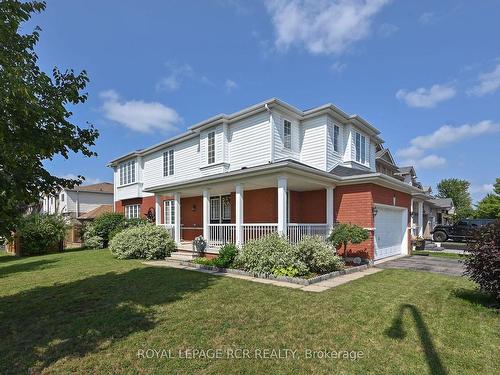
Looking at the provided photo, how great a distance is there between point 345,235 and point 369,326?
6263 millimetres

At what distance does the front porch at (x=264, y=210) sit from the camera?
11897mm

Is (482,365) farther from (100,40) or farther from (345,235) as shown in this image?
(100,40)

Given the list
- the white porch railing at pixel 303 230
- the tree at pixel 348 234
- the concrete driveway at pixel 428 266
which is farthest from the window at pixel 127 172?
the concrete driveway at pixel 428 266

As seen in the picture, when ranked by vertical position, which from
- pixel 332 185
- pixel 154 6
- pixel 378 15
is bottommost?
pixel 332 185

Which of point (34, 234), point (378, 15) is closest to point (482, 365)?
point (378, 15)

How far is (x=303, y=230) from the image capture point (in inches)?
494

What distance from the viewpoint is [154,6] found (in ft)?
31.5

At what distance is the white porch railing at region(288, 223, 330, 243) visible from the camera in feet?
39.2

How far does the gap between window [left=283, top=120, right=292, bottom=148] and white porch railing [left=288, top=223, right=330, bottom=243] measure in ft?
14.7

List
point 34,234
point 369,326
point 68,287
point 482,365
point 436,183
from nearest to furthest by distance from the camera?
1. point 482,365
2. point 369,326
3. point 68,287
4. point 34,234
5. point 436,183

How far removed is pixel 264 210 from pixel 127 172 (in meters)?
15.0

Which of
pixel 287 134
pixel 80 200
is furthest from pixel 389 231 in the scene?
pixel 80 200

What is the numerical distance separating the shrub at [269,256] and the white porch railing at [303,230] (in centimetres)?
177

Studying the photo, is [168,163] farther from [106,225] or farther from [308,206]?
[308,206]
